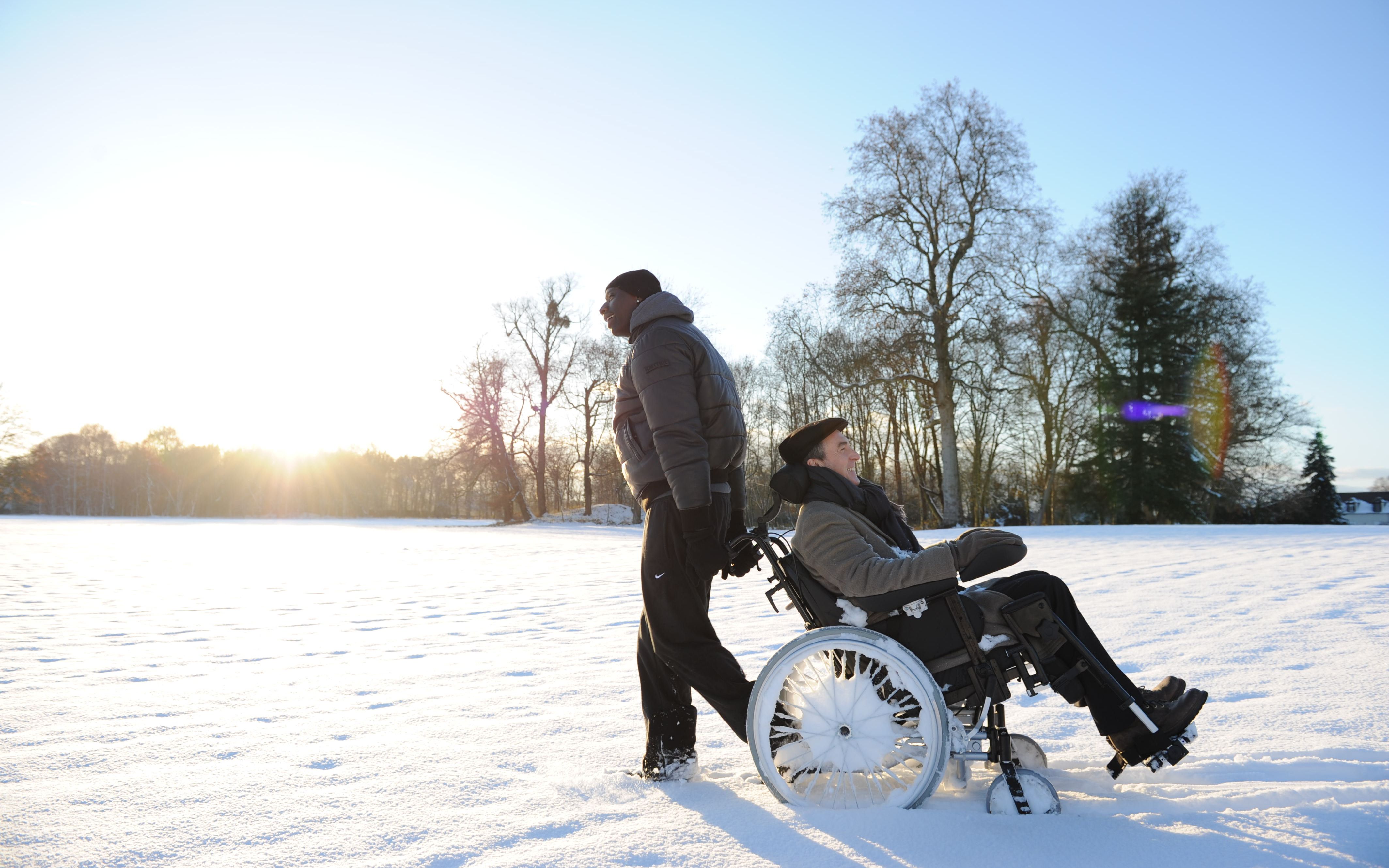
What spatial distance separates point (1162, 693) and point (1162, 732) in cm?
12

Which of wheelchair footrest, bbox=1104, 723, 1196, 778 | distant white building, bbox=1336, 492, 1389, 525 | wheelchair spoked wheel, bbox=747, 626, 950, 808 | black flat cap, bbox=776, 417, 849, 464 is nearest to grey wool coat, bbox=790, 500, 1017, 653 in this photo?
wheelchair spoked wheel, bbox=747, 626, 950, 808

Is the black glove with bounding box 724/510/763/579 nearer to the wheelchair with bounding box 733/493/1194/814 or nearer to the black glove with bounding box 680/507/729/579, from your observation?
the black glove with bounding box 680/507/729/579

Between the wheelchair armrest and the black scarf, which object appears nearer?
the wheelchair armrest

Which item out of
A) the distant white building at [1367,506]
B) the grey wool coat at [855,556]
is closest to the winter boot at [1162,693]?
the grey wool coat at [855,556]

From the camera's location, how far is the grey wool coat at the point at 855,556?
2428 millimetres

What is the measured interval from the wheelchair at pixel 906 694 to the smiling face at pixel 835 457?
43 cm

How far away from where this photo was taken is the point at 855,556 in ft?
8.30

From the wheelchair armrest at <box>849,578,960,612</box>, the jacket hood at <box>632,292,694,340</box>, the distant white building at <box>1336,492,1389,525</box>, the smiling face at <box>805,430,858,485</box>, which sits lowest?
the distant white building at <box>1336,492,1389,525</box>

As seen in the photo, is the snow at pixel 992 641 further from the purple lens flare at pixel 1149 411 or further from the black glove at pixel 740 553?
the purple lens flare at pixel 1149 411

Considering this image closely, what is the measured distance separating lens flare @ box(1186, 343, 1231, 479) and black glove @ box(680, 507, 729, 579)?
28030 mm

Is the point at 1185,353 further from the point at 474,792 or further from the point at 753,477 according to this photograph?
the point at 474,792

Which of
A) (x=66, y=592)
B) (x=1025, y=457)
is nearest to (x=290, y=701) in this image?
(x=66, y=592)

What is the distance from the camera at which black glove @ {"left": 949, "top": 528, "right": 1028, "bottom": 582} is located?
243 cm

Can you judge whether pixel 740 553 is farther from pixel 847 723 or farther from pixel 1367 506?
pixel 1367 506
